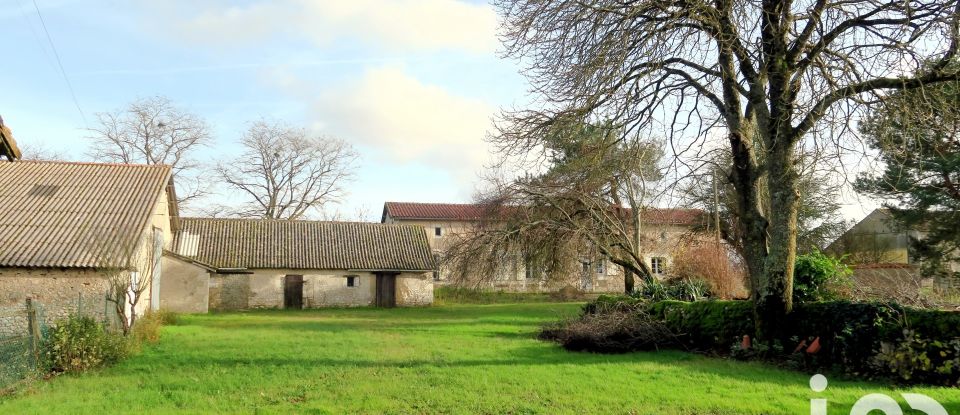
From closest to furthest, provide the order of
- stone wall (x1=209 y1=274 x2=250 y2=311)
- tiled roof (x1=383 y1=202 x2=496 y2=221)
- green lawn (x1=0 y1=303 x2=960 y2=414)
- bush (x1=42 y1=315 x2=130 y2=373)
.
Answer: green lawn (x1=0 y1=303 x2=960 y2=414) → bush (x1=42 y1=315 x2=130 y2=373) → stone wall (x1=209 y1=274 x2=250 y2=311) → tiled roof (x1=383 y1=202 x2=496 y2=221)

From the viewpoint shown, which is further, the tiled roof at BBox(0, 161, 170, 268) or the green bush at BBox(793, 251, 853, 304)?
the tiled roof at BBox(0, 161, 170, 268)

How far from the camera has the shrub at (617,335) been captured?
15234 mm

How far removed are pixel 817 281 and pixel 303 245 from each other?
2877 centimetres

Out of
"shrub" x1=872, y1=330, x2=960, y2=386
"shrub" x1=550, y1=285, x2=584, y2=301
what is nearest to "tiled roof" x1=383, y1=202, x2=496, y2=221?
"shrub" x1=550, y1=285, x2=584, y2=301

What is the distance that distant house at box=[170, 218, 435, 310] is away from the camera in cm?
3531

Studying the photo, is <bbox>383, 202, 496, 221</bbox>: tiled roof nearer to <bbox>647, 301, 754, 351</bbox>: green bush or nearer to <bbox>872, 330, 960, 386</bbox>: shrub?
<bbox>647, 301, 754, 351</bbox>: green bush

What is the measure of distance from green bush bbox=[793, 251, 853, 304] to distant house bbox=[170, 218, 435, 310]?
2462 cm

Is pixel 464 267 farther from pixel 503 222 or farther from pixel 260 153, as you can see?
pixel 260 153

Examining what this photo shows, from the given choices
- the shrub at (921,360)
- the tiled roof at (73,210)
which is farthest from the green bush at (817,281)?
the tiled roof at (73,210)

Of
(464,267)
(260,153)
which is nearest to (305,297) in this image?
(464,267)

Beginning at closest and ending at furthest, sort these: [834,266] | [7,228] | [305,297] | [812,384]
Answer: [812,384] → [834,266] → [7,228] → [305,297]

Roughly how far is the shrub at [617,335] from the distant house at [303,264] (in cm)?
2189

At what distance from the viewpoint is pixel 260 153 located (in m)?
52.3

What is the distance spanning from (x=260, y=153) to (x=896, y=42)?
156ft
